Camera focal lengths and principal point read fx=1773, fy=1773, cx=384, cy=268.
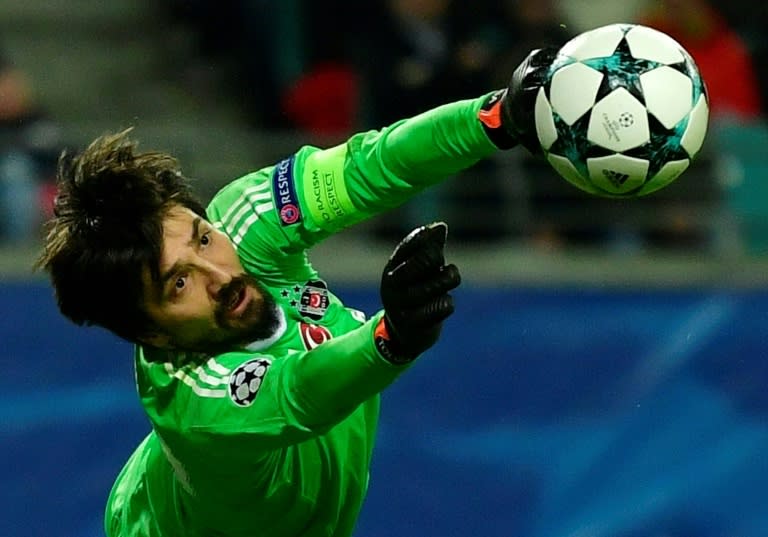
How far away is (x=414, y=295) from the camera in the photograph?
3.90 m

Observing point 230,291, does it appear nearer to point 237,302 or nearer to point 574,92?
point 237,302

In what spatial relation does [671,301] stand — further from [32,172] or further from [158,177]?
[158,177]

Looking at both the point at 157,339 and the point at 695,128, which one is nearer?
the point at 695,128

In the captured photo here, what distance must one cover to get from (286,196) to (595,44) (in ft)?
3.02

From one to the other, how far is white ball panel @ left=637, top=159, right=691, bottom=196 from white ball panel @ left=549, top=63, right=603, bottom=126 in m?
0.24

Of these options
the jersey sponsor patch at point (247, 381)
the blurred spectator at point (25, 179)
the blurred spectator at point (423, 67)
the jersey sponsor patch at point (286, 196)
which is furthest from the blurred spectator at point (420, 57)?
the jersey sponsor patch at point (247, 381)

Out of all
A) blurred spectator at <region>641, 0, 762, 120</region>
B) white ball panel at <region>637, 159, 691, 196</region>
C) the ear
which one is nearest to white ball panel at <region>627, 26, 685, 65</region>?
white ball panel at <region>637, 159, 691, 196</region>

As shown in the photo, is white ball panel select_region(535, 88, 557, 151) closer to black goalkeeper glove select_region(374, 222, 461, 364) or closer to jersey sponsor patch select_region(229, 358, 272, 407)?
black goalkeeper glove select_region(374, 222, 461, 364)

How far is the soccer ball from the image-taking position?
4.29m

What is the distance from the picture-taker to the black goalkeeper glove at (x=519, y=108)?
4.34 metres

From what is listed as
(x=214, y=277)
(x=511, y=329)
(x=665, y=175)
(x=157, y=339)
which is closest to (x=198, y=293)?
(x=214, y=277)

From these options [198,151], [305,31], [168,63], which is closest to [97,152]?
[198,151]

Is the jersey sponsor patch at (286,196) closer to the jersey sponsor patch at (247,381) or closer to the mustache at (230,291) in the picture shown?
the mustache at (230,291)

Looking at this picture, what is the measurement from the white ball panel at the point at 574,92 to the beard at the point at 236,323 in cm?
90
